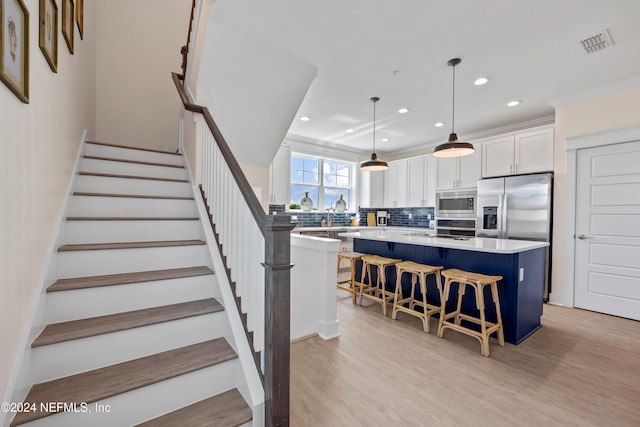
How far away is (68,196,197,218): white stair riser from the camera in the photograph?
2.05 m

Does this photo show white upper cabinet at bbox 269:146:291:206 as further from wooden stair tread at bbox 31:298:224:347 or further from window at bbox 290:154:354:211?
wooden stair tread at bbox 31:298:224:347

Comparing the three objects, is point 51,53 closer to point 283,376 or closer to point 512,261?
point 283,376

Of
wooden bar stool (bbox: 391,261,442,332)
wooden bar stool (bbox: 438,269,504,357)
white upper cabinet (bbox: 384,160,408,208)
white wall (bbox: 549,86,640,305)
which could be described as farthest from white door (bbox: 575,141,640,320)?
white upper cabinet (bbox: 384,160,408,208)

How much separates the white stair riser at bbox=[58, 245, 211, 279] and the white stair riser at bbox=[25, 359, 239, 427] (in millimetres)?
789

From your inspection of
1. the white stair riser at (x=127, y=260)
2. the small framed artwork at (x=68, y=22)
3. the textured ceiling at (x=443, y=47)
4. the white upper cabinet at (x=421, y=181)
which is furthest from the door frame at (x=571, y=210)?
the small framed artwork at (x=68, y=22)

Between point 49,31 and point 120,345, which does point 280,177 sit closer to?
point 49,31

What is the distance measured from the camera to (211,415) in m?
1.29

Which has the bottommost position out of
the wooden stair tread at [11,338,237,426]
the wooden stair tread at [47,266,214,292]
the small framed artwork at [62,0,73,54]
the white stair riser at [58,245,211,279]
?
the wooden stair tread at [11,338,237,426]

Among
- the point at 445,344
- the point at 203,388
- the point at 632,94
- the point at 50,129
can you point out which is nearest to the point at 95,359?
the point at 203,388

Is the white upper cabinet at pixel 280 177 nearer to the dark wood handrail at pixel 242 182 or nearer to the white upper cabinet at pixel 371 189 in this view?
the white upper cabinet at pixel 371 189

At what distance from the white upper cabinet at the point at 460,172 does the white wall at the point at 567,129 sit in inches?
44.9

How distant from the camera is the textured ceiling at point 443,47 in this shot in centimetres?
213

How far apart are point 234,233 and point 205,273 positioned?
1.36ft

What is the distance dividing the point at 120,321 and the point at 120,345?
125 millimetres
